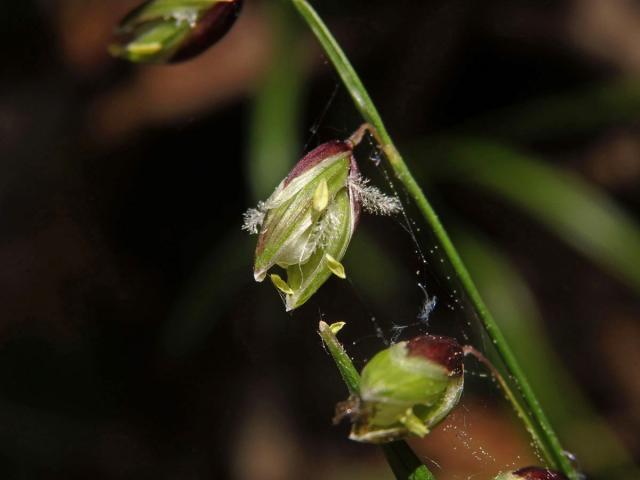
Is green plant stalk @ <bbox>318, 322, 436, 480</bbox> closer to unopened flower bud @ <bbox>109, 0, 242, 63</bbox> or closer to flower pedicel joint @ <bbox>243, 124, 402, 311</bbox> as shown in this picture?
flower pedicel joint @ <bbox>243, 124, 402, 311</bbox>

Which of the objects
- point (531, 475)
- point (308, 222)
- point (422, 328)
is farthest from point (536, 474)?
point (422, 328)

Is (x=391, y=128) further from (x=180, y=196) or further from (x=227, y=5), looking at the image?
(x=227, y=5)

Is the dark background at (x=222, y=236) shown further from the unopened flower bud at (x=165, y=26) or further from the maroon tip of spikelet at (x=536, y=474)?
the maroon tip of spikelet at (x=536, y=474)

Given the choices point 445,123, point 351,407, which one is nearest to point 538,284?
point 445,123

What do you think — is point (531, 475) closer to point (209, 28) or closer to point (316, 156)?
point (316, 156)

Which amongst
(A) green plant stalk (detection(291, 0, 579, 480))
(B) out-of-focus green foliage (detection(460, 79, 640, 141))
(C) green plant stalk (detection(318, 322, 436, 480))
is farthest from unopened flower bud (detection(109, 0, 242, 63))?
(B) out-of-focus green foliage (detection(460, 79, 640, 141))
